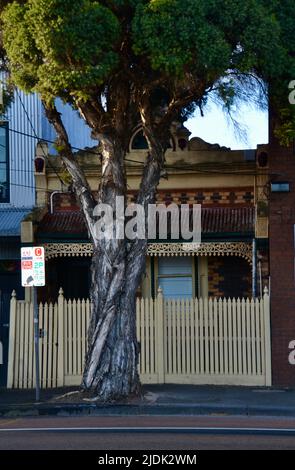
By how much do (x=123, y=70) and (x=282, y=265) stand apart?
17.2 feet

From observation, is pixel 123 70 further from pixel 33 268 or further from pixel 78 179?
pixel 33 268

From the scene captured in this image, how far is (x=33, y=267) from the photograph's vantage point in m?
15.8

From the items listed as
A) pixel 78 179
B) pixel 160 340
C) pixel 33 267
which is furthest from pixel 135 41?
pixel 160 340

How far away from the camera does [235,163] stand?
19531 millimetres

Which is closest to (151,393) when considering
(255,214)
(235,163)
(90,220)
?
(90,220)

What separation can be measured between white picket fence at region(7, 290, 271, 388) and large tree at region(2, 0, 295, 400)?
2148 millimetres

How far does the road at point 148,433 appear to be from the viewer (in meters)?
11.0

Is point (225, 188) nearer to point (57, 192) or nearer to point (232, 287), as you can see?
point (232, 287)

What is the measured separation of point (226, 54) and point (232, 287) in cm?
757

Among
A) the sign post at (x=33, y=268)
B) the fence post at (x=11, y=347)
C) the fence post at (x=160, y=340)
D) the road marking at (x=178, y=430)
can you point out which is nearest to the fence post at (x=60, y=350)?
the fence post at (x=11, y=347)

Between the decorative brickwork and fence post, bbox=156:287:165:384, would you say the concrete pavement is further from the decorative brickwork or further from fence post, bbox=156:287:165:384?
the decorative brickwork

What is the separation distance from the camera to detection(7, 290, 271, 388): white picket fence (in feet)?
57.2

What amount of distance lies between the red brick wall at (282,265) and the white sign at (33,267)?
15.7 feet
